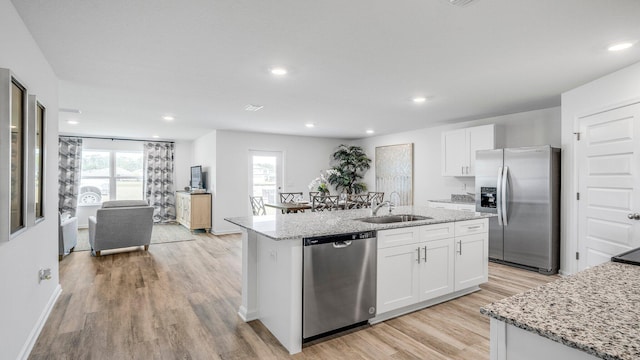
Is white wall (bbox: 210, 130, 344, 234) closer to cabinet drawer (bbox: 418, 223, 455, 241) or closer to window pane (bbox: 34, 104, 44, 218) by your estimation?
window pane (bbox: 34, 104, 44, 218)

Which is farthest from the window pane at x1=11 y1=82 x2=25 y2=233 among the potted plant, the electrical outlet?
the potted plant

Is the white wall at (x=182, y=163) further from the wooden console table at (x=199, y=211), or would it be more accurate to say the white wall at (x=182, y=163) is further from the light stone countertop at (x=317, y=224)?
the light stone countertop at (x=317, y=224)

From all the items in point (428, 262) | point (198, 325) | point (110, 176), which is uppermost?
point (110, 176)

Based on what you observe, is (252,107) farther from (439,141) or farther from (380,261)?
(439,141)

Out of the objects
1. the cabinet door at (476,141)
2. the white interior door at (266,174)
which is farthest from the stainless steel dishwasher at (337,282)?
the white interior door at (266,174)

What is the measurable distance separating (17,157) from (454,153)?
569 cm

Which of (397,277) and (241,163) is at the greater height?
(241,163)

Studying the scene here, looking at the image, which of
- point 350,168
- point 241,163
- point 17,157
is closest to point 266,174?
point 241,163

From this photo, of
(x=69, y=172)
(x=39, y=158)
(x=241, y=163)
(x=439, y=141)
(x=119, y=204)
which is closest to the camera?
(x=39, y=158)

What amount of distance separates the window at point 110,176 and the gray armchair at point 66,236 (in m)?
3.00

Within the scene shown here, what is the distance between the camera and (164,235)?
22.7ft

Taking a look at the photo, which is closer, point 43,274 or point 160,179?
point 43,274

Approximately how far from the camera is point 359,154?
27.2 feet

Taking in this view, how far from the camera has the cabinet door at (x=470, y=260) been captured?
11.0 feet
